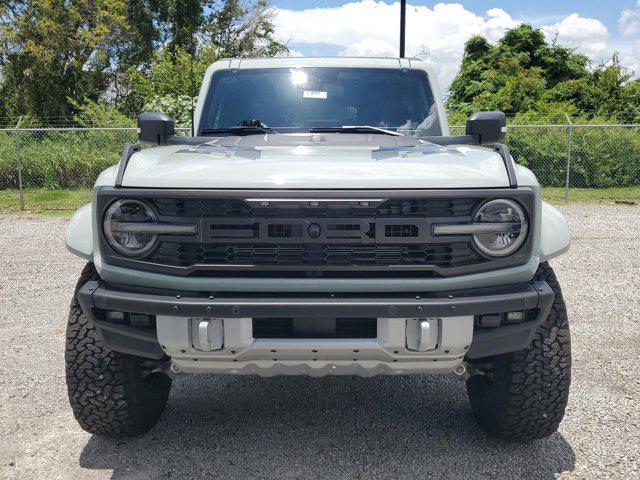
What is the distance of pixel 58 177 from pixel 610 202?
12.2 meters

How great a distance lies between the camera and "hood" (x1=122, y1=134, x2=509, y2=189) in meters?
2.55

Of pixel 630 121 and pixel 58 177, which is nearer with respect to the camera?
pixel 58 177

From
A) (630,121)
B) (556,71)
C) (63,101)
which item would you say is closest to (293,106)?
(630,121)

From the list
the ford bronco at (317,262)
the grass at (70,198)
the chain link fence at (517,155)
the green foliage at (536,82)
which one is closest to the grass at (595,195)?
the grass at (70,198)

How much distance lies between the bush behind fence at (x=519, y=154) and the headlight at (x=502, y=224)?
11726 millimetres

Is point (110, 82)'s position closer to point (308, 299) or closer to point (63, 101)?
point (63, 101)

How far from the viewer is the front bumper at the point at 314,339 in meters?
2.50

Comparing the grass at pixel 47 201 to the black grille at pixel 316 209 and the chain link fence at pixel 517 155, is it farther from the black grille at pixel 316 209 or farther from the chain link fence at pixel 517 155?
the black grille at pixel 316 209

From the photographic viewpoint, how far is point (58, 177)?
14.6 meters

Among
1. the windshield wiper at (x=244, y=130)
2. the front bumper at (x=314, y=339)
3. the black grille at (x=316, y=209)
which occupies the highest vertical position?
the windshield wiper at (x=244, y=130)

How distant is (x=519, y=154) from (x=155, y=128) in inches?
490

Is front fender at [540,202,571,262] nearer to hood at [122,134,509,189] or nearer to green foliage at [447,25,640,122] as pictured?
hood at [122,134,509,189]

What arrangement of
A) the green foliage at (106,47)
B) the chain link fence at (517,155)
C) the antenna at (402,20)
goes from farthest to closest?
the green foliage at (106,47) → the antenna at (402,20) → the chain link fence at (517,155)

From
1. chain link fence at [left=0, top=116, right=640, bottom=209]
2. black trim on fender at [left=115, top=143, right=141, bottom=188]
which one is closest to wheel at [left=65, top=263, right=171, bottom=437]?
black trim on fender at [left=115, top=143, right=141, bottom=188]
